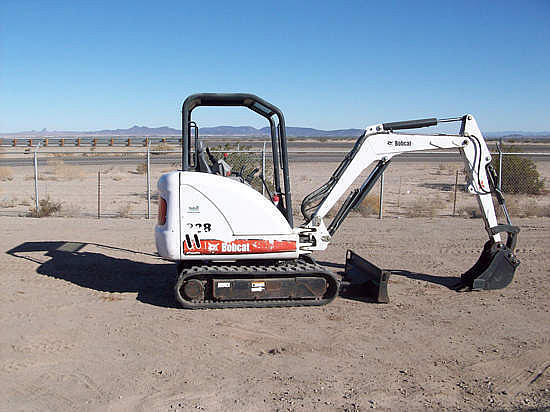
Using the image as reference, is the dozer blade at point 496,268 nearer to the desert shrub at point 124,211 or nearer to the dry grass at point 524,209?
the dry grass at point 524,209

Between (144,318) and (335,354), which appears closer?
(335,354)

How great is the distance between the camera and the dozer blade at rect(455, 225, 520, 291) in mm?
8961

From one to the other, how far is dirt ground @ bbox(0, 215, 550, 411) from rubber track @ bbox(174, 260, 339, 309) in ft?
0.47

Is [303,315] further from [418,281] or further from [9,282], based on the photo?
[9,282]

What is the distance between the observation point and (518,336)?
705 centimetres

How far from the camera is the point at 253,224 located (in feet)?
25.5

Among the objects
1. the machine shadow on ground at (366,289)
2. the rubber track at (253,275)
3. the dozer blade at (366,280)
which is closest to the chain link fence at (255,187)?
the machine shadow on ground at (366,289)

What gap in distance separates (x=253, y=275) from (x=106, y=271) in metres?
3.50

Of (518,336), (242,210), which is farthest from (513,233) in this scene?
(242,210)

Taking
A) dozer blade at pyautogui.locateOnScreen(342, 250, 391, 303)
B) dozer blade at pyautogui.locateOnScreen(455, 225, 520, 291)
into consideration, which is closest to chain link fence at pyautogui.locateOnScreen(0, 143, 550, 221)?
dozer blade at pyautogui.locateOnScreen(342, 250, 391, 303)

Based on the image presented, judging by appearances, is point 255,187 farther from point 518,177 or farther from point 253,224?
point 518,177

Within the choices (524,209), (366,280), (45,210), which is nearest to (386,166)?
(366,280)

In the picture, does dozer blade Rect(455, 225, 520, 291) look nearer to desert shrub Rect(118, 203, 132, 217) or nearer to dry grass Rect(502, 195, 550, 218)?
dry grass Rect(502, 195, 550, 218)

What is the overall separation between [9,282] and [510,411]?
7.68 m
